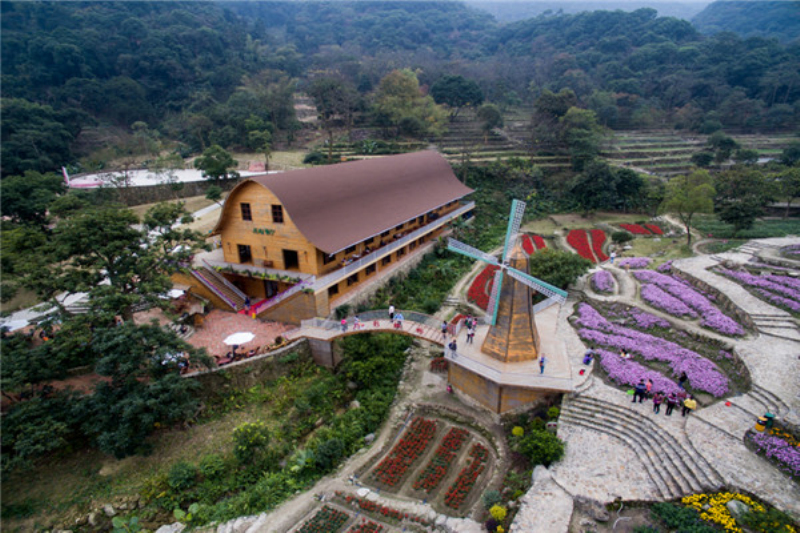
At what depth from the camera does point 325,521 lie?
13969mm

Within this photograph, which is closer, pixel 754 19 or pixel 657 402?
pixel 657 402

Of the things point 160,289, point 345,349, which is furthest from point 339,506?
point 160,289

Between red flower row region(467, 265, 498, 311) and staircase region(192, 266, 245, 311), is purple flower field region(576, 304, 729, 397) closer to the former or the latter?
red flower row region(467, 265, 498, 311)

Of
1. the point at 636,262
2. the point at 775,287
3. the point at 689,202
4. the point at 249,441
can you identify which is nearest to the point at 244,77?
the point at 636,262

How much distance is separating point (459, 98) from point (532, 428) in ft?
206

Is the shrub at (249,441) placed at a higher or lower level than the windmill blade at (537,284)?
lower

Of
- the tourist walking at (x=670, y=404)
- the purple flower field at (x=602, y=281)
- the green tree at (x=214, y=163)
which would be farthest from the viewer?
the green tree at (x=214, y=163)

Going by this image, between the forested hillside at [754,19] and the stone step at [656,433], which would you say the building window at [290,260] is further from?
the forested hillside at [754,19]

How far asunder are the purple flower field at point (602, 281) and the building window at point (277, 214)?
21.7 metres

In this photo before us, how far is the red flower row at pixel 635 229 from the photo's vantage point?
3872 cm

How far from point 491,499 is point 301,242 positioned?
53.2ft

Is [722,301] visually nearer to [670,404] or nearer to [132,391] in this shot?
[670,404]

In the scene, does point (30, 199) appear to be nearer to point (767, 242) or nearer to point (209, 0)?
point (767, 242)

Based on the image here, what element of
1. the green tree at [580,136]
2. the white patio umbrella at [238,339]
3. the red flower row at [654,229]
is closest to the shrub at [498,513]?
the white patio umbrella at [238,339]
